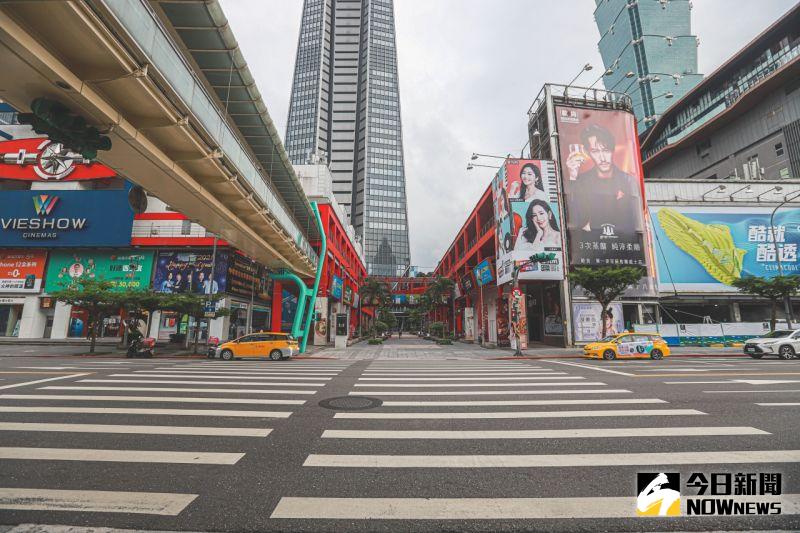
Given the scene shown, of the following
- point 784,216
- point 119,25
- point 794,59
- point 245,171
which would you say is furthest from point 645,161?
point 119,25

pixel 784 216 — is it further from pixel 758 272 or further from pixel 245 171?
pixel 245 171

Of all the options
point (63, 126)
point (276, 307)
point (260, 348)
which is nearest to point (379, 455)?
point (63, 126)

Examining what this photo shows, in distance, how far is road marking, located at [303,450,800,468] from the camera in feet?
14.6

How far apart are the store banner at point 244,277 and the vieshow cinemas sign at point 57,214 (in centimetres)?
1016

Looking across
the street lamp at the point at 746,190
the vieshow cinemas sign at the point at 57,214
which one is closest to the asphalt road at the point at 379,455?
the vieshow cinemas sign at the point at 57,214

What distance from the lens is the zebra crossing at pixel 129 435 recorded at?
3623mm

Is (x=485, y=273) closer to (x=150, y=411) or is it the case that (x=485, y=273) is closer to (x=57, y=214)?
(x=150, y=411)

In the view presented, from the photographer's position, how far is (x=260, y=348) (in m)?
19.7

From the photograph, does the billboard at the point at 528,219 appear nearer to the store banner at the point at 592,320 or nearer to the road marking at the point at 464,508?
the store banner at the point at 592,320

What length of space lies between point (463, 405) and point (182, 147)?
10.9 metres

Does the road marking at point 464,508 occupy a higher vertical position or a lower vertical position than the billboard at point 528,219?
lower

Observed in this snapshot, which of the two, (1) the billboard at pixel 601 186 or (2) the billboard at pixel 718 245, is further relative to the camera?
(2) the billboard at pixel 718 245

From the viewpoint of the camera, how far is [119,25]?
6.80 m

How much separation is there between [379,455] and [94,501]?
313 centimetres
